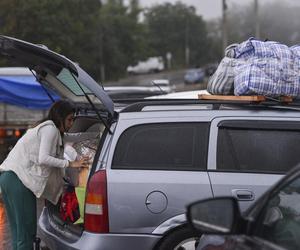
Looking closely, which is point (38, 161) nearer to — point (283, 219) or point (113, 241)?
point (113, 241)

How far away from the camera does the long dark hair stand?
578 cm

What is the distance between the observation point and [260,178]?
15.6 feet

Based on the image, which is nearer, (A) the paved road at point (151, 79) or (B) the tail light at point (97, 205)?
(B) the tail light at point (97, 205)

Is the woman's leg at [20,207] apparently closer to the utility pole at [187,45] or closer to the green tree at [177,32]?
the green tree at [177,32]

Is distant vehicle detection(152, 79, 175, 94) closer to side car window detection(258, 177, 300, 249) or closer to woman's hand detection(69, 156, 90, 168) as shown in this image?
woman's hand detection(69, 156, 90, 168)

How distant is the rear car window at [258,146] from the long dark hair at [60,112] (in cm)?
163

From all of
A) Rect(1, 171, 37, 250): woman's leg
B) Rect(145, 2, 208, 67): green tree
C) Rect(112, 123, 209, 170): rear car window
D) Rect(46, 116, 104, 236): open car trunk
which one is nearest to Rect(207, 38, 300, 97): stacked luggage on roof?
Rect(112, 123, 209, 170): rear car window

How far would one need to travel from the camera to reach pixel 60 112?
19.0 feet

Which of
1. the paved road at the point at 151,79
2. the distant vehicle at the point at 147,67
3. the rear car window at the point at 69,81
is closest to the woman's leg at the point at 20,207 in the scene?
the rear car window at the point at 69,81

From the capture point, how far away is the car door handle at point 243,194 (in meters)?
4.70

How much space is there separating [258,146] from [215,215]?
2135 mm

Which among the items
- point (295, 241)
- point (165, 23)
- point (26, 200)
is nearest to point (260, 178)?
point (295, 241)

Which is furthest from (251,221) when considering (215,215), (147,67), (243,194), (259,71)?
(147,67)

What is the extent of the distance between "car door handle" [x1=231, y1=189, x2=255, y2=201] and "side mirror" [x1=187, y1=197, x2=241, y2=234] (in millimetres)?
1907
